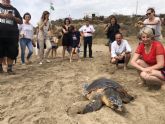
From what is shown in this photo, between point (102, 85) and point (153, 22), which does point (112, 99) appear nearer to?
point (102, 85)

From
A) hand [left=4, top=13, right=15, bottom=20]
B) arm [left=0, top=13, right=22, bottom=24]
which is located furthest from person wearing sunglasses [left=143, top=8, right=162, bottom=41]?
hand [left=4, top=13, right=15, bottom=20]

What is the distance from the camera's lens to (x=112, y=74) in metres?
8.76

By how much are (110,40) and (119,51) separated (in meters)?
1.65

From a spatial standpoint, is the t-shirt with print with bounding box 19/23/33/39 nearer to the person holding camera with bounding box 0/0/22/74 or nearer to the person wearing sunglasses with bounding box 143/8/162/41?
the person holding camera with bounding box 0/0/22/74

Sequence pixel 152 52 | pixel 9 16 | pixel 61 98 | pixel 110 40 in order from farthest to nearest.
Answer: pixel 110 40 → pixel 9 16 → pixel 152 52 → pixel 61 98

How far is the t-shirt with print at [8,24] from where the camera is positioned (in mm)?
8203

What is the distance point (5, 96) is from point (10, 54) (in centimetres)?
202

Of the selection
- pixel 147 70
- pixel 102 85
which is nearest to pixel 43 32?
pixel 147 70

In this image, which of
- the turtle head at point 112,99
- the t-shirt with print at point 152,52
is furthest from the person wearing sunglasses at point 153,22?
the turtle head at point 112,99

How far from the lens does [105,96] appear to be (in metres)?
5.72

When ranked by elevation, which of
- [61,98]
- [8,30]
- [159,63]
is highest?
[8,30]

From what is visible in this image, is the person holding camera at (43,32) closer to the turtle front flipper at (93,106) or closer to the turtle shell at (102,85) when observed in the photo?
the turtle shell at (102,85)

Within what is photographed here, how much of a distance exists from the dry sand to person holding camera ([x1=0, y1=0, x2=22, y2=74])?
505mm

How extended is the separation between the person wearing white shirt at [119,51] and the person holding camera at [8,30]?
2.46 m
